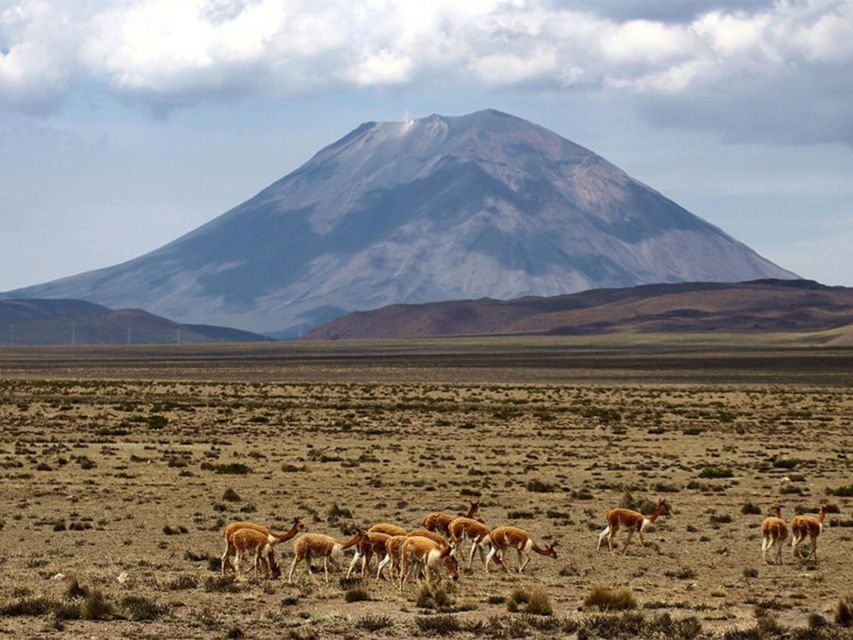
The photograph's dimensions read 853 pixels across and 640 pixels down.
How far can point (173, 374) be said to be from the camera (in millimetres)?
111312

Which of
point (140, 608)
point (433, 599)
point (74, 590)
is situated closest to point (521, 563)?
point (433, 599)

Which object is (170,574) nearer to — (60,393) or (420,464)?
(420,464)

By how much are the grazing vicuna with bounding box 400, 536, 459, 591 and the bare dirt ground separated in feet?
1.12

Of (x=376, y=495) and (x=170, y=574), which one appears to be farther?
(x=376, y=495)

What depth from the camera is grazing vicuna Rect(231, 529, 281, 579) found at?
1772cm

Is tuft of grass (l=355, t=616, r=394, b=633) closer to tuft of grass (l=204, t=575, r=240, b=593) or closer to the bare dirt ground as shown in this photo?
the bare dirt ground

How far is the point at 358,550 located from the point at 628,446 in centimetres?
2615

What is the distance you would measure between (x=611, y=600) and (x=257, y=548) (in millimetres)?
4787

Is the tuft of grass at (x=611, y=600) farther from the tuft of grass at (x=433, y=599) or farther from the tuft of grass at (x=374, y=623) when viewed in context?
the tuft of grass at (x=374, y=623)

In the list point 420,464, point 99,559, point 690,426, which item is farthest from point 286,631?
point 690,426

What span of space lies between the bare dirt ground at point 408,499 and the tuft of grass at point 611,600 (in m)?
0.15

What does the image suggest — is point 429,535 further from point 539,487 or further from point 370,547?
point 539,487

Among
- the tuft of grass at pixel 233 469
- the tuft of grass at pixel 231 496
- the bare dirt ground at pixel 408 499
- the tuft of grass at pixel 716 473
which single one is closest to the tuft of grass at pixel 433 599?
the bare dirt ground at pixel 408 499

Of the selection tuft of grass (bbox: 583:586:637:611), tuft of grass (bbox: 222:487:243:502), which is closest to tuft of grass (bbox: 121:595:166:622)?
tuft of grass (bbox: 583:586:637:611)
